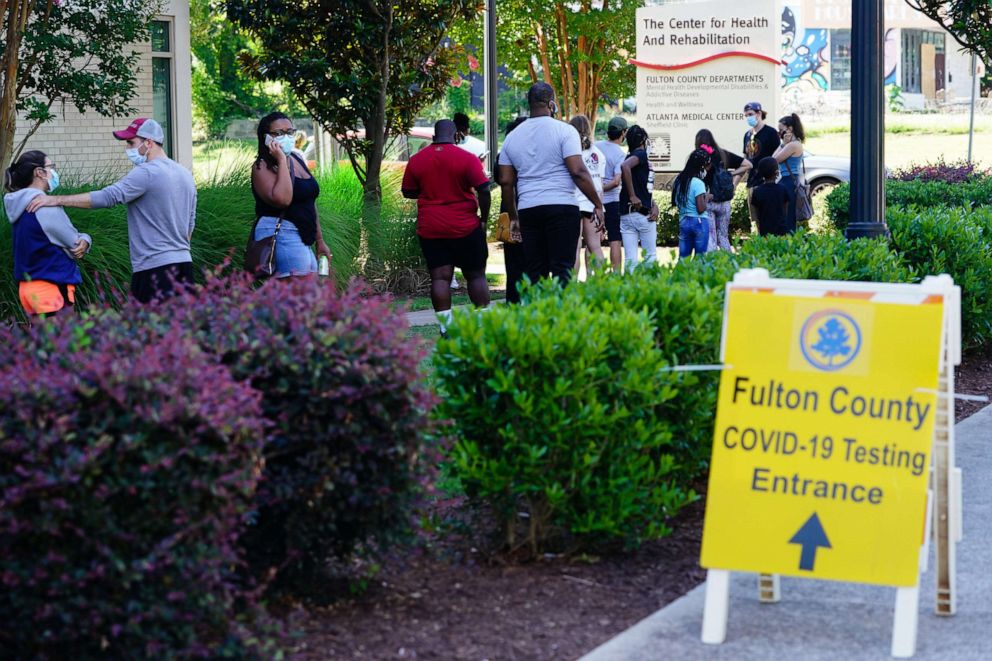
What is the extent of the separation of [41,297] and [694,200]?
7.09m

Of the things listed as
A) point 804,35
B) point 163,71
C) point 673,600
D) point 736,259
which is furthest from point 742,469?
point 804,35

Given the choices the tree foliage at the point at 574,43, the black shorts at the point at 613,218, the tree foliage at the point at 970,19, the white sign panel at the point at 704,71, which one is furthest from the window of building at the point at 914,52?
the black shorts at the point at 613,218

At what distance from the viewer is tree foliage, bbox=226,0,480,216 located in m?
13.7

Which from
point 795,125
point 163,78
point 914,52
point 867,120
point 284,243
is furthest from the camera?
point 914,52

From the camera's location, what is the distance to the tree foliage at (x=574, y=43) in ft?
84.7

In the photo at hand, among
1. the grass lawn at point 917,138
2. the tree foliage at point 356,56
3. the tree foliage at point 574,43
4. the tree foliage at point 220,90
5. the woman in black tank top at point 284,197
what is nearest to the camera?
the woman in black tank top at point 284,197

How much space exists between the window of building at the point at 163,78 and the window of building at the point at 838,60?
5585cm

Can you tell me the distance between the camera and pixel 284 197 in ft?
27.5

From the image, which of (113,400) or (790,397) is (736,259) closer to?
(790,397)

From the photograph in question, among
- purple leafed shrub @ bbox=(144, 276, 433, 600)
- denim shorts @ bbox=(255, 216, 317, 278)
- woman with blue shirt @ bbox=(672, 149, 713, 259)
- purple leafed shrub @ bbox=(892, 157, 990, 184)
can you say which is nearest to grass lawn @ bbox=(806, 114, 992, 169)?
purple leafed shrub @ bbox=(892, 157, 990, 184)

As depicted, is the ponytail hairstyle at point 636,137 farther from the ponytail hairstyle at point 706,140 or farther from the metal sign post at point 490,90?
the metal sign post at point 490,90

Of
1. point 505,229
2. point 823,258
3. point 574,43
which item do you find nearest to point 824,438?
point 823,258

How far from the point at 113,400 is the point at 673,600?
2195 mm

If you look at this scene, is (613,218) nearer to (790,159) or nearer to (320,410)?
(790,159)
